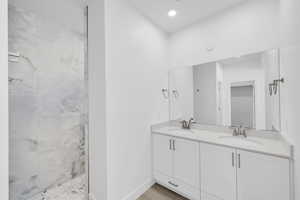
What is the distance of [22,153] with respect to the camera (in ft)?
4.15

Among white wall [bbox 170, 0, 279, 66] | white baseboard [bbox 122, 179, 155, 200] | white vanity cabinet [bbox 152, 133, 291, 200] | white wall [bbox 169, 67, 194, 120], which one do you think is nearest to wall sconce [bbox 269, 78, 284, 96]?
white wall [bbox 170, 0, 279, 66]

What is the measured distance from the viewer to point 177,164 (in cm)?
190

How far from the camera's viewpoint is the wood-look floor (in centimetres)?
188

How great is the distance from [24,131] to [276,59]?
2793 mm

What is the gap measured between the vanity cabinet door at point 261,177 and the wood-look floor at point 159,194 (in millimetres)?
856

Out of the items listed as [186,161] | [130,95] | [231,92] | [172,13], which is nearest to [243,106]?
[231,92]

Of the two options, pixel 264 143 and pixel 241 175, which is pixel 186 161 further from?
pixel 264 143

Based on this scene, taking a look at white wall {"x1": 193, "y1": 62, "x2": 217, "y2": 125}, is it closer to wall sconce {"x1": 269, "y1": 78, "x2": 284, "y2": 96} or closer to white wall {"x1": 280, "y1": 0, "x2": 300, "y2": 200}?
wall sconce {"x1": 269, "y1": 78, "x2": 284, "y2": 96}

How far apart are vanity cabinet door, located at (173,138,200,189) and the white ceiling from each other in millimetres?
1903

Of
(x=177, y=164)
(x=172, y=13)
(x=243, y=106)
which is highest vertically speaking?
(x=172, y=13)

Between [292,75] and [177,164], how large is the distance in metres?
1.58

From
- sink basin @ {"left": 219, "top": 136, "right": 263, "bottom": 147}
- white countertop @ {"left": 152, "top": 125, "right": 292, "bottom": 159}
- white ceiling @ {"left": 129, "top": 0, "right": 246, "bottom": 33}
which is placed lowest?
sink basin @ {"left": 219, "top": 136, "right": 263, "bottom": 147}

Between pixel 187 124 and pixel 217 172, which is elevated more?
pixel 187 124

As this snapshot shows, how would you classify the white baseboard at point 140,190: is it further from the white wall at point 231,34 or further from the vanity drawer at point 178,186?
the white wall at point 231,34
